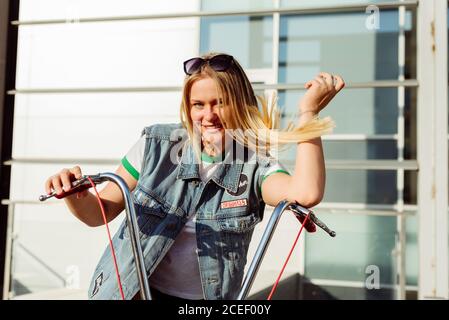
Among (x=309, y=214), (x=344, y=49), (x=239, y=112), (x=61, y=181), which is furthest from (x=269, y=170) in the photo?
(x=344, y=49)

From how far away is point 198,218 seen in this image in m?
1.63

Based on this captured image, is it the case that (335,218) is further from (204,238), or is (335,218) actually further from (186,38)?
(204,238)

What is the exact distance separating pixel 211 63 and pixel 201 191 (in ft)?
1.16

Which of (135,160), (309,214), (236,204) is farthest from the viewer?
(135,160)

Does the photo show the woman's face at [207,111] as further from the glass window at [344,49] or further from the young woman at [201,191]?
the glass window at [344,49]

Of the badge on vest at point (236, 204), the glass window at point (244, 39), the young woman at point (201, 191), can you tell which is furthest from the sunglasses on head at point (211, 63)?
the glass window at point (244, 39)

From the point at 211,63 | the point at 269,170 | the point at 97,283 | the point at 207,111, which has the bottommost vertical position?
the point at 97,283

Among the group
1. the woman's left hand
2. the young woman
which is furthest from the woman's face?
the woman's left hand

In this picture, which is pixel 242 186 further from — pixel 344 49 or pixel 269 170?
pixel 344 49

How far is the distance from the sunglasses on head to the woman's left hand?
0.33 m

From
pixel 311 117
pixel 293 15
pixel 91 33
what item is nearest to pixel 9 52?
pixel 91 33

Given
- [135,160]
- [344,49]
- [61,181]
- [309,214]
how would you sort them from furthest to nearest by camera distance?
[344,49] < [135,160] < [61,181] < [309,214]

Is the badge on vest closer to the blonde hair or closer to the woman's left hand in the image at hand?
the blonde hair

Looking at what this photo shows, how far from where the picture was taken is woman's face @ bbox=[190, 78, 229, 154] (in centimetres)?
170
